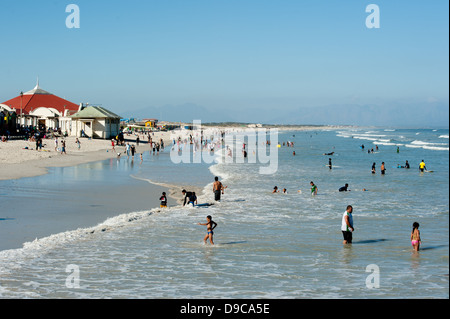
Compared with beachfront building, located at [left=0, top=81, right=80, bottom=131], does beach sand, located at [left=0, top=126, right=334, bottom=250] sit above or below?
below

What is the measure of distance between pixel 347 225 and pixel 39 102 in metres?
77.1

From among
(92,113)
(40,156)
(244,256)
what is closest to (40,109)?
(92,113)

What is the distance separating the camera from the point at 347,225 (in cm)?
1405

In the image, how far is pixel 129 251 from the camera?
13.6 metres

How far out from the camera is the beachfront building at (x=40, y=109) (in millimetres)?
69188

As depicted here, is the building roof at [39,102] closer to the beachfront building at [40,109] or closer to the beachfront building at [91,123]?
the beachfront building at [40,109]

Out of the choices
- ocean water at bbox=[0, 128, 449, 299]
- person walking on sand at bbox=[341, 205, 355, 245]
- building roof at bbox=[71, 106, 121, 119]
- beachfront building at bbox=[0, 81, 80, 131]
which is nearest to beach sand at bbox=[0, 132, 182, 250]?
ocean water at bbox=[0, 128, 449, 299]

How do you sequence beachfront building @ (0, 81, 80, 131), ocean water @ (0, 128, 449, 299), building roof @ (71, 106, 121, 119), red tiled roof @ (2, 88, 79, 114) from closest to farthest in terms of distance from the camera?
ocean water @ (0, 128, 449, 299), building roof @ (71, 106, 121, 119), beachfront building @ (0, 81, 80, 131), red tiled roof @ (2, 88, 79, 114)

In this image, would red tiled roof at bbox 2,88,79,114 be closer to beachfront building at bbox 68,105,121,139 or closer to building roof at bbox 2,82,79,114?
building roof at bbox 2,82,79,114

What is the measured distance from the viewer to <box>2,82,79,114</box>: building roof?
266 ft

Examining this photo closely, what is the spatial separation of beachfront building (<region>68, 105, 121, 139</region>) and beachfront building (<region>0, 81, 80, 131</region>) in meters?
3.85

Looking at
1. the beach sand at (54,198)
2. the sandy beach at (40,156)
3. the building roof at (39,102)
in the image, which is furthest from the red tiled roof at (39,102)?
the beach sand at (54,198)

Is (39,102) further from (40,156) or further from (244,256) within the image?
(244,256)
